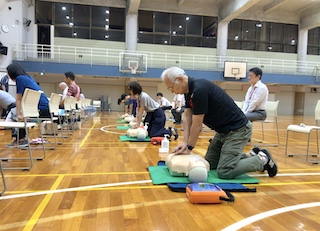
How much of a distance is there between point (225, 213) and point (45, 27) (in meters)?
16.5

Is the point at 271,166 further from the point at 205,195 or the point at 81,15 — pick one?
the point at 81,15

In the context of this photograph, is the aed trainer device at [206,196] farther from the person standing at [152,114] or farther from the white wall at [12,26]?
the white wall at [12,26]

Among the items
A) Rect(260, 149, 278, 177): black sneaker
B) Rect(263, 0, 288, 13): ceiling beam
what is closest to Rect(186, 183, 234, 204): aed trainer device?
Rect(260, 149, 278, 177): black sneaker

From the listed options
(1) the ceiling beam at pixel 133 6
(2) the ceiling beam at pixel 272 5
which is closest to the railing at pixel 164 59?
(1) the ceiling beam at pixel 133 6

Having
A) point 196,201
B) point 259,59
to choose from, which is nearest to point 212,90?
point 196,201

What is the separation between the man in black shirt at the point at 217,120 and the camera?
240 cm

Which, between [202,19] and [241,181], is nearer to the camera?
[241,181]

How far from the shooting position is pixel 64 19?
613 inches

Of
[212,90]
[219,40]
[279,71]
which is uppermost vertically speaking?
[219,40]

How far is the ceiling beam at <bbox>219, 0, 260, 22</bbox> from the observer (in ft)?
42.2

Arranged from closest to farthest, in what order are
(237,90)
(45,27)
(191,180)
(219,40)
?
(191,180)
(45,27)
(219,40)
(237,90)

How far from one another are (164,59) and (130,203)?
14496 mm

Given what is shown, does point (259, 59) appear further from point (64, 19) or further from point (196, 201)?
point (196, 201)

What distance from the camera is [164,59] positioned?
15.9 metres
